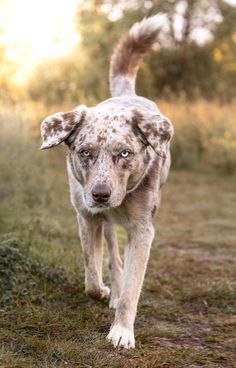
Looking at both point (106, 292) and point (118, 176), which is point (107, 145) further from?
point (106, 292)

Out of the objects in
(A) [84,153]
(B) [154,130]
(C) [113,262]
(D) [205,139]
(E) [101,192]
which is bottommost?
(C) [113,262]

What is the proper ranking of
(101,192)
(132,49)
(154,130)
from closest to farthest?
1. (101,192)
2. (154,130)
3. (132,49)

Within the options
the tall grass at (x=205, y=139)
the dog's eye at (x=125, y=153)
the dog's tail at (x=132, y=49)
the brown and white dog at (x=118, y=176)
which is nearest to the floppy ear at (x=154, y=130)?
the brown and white dog at (x=118, y=176)

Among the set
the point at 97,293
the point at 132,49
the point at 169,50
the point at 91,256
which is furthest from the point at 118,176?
the point at 169,50

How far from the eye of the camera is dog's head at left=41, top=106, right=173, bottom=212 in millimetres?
3826

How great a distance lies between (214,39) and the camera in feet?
94.3

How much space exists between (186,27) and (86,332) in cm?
2550

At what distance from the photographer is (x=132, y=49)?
6.46 metres

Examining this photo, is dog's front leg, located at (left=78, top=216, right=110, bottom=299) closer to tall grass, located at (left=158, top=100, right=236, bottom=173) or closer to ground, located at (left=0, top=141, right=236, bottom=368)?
ground, located at (left=0, top=141, right=236, bottom=368)

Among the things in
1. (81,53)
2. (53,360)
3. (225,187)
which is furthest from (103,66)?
(53,360)

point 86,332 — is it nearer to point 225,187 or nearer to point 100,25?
point 225,187

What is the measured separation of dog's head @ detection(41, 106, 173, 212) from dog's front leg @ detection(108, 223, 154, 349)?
0.30m

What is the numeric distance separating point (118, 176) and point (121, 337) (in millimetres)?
940

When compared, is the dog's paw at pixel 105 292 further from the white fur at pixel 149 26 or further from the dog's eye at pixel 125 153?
the white fur at pixel 149 26
